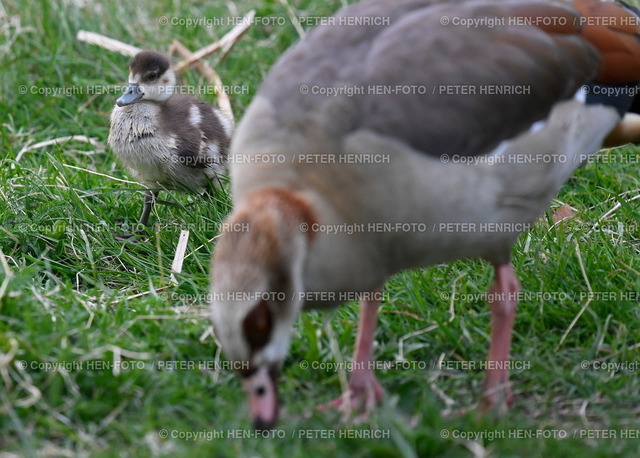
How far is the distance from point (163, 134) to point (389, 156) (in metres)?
2.39

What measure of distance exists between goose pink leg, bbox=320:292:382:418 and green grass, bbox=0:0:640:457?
10 centimetres

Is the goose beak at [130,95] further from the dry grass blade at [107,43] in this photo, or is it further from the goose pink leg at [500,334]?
the goose pink leg at [500,334]

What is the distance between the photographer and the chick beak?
11.2 feet

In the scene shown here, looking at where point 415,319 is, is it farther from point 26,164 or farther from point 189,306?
point 26,164

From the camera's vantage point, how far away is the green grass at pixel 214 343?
3.57m

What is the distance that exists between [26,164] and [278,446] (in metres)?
3.27

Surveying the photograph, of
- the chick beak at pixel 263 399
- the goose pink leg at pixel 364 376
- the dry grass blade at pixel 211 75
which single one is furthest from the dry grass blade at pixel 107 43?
the chick beak at pixel 263 399

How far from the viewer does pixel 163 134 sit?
18.4 feet

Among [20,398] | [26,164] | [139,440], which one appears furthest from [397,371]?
[26,164]

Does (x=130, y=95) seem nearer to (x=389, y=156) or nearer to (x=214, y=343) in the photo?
(x=214, y=343)

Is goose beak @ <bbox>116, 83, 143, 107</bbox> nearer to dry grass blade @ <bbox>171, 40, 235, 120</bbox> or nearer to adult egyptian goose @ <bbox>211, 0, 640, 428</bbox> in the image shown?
dry grass blade @ <bbox>171, 40, 235, 120</bbox>

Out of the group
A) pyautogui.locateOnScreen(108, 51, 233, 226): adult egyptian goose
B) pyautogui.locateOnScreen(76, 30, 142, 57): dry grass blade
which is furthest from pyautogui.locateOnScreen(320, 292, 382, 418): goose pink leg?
pyautogui.locateOnScreen(76, 30, 142, 57): dry grass blade

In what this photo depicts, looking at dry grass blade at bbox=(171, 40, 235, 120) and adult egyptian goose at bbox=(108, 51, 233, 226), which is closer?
adult egyptian goose at bbox=(108, 51, 233, 226)

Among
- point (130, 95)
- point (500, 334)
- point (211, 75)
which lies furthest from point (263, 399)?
point (211, 75)
